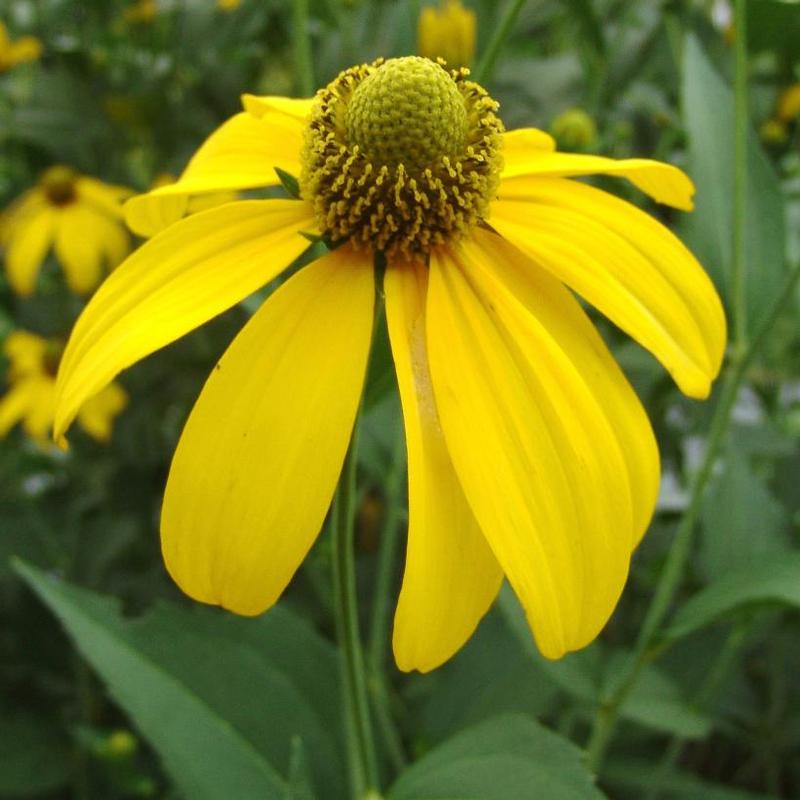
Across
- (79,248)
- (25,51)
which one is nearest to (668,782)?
(79,248)

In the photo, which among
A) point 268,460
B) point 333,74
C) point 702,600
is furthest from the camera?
point 333,74

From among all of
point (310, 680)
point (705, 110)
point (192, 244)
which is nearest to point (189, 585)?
point (192, 244)

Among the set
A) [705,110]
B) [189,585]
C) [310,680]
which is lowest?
[310,680]

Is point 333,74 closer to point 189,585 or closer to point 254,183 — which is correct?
point 254,183

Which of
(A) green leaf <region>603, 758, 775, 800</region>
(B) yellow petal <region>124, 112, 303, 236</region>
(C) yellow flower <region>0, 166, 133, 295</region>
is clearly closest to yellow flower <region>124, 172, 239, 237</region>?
(B) yellow petal <region>124, 112, 303, 236</region>

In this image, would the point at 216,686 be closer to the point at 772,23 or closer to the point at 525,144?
the point at 525,144

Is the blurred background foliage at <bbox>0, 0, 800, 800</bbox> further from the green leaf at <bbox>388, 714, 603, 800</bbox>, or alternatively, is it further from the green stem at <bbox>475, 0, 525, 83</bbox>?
the green stem at <bbox>475, 0, 525, 83</bbox>

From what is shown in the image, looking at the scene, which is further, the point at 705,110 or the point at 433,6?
the point at 433,6
